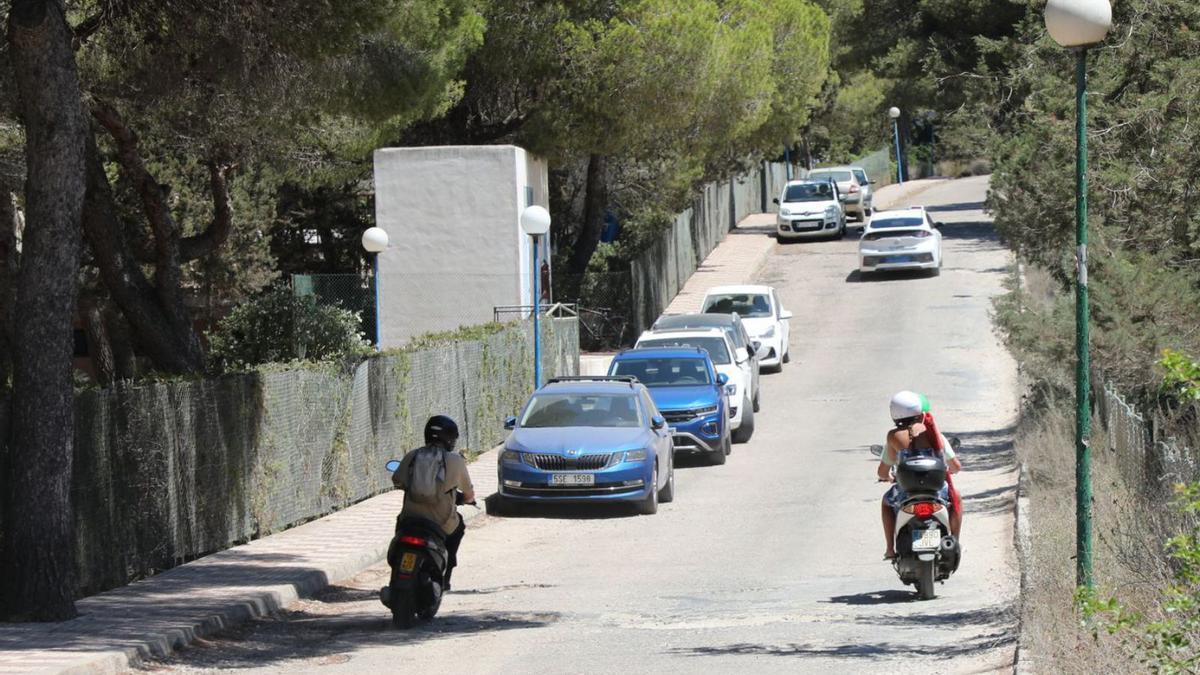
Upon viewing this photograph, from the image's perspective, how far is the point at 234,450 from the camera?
1700 centimetres

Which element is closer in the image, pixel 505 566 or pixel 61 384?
pixel 61 384

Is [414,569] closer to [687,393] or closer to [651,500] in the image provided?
[651,500]

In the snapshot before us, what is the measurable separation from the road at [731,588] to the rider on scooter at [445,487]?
0.74 metres

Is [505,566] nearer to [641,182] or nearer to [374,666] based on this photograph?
[374,666]

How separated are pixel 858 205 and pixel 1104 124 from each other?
42660 millimetres

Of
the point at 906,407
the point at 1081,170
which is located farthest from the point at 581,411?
the point at 1081,170

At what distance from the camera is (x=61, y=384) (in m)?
12.3

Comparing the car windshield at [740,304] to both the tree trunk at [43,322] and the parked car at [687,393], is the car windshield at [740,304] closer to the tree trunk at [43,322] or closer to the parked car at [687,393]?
the parked car at [687,393]

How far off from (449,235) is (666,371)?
37.5ft

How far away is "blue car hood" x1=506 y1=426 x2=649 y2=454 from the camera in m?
20.0

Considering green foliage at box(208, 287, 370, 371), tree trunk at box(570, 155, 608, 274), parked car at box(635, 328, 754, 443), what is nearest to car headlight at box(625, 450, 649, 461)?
parked car at box(635, 328, 754, 443)

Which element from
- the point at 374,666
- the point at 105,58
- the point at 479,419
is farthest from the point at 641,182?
the point at 374,666

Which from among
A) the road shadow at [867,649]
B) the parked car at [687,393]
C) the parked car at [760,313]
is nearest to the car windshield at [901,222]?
the parked car at [760,313]

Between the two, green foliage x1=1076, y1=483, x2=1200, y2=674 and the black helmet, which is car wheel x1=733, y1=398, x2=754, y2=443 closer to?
the black helmet
